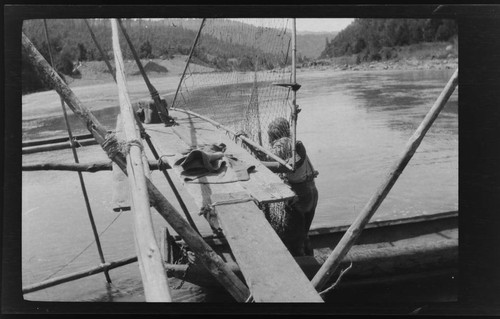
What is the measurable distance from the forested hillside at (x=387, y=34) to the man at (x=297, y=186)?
937 millimetres

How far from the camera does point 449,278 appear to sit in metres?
3.58

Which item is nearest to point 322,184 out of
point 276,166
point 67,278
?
point 67,278

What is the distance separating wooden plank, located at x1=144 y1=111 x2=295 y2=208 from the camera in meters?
2.30

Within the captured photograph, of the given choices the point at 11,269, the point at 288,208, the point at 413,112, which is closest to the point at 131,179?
the point at 11,269

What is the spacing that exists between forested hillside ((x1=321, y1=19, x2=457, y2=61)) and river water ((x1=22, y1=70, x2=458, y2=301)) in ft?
5.35

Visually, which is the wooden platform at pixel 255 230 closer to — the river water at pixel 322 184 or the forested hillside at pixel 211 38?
the river water at pixel 322 184

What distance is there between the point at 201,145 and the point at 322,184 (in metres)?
4.93

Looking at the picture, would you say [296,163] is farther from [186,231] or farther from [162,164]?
[186,231]

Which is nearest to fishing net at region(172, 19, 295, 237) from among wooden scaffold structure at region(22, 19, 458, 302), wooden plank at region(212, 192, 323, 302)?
wooden scaffold structure at region(22, 19, 458, 302)

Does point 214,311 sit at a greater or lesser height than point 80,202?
greater

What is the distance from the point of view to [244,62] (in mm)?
4883

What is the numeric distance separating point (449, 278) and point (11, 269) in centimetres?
299

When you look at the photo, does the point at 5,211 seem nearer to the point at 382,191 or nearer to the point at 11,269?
the point at 11,269

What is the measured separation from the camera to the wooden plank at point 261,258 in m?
1.69
